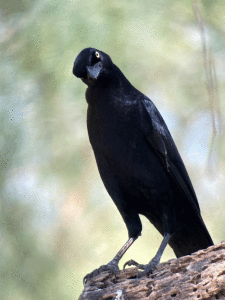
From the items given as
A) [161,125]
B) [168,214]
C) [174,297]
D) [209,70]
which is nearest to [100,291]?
[174,297]

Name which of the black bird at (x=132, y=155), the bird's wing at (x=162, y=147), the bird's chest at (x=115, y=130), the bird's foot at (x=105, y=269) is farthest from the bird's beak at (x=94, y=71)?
the bird's foot at (x=105, y=269)

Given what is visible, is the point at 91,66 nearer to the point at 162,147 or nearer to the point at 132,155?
the point at 132,155

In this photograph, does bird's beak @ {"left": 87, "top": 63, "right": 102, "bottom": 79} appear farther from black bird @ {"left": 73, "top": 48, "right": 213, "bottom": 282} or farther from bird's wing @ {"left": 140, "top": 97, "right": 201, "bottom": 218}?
bird's wing @ {"left": 140, "top": 97, "right": 201, "bottom": 218}

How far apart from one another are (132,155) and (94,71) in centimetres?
79

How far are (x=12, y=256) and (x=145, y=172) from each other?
2.34m

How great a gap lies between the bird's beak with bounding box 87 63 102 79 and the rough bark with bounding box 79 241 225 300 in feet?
5.38

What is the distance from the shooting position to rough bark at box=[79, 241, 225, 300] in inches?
122

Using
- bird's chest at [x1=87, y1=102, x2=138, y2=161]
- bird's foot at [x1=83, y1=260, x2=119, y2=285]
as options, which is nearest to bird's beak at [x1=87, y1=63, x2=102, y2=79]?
bird's chest at [x1=87, y1=102, x2=138, y2=161]

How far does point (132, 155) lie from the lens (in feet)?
12.8

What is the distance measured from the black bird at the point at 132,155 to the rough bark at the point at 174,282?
24 centimetres

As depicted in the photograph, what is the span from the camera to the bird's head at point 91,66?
12.4 ft

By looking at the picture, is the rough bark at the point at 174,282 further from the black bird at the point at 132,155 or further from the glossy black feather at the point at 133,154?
the glossy black feather at the point at 133,154

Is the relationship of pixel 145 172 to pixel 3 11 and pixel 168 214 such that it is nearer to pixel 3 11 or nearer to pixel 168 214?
pixel 168 214

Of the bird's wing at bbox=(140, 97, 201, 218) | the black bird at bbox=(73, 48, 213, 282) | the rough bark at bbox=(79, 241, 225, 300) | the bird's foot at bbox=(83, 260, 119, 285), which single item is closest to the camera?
the rough bark at bbox=(79, 241, 225, 300)
